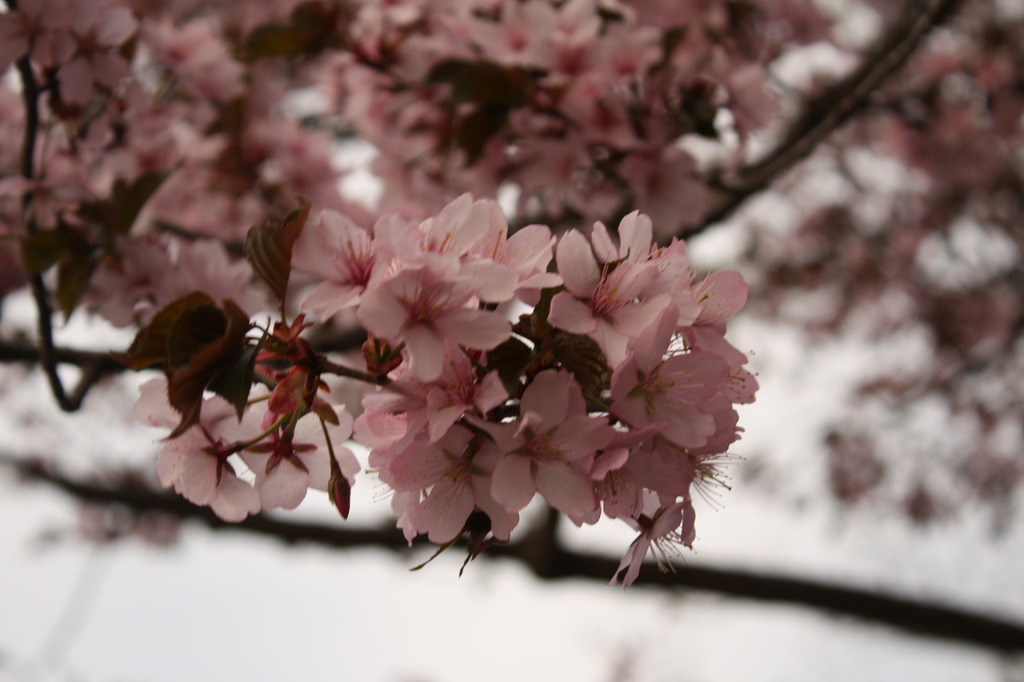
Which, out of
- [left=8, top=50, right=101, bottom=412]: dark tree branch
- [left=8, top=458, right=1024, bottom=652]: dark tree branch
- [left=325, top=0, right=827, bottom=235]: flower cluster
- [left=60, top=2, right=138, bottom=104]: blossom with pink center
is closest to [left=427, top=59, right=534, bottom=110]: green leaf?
[left=325, top=0, right=827, bottom=235]: flower cluster

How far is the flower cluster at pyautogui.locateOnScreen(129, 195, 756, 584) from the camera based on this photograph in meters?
0.66

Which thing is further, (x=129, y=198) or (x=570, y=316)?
(x=129, y=198)

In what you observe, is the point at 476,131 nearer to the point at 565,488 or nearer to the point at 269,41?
the point at 269,41

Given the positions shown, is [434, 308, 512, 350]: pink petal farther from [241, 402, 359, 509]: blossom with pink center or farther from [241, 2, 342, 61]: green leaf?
[241, 2, 342, 61]: green leaf

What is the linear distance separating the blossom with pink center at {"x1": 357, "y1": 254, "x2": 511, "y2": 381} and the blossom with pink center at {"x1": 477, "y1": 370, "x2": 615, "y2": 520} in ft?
0.20

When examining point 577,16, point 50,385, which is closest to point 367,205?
point 577,16

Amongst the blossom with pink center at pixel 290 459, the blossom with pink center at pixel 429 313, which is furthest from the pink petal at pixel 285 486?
the blossom with pink center at pixel 429 313

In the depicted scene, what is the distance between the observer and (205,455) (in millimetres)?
791

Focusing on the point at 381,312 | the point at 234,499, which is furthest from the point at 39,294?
the point at 381,312

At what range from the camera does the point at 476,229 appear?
0.73 meters

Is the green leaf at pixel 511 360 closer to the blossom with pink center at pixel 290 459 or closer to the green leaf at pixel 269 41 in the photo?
the blossom with pink center at pixel 290 459

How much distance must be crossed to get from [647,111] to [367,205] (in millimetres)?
1253

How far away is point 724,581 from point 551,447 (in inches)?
82.7

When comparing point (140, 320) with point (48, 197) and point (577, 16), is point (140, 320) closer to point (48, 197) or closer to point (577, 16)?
point (48, 197)
